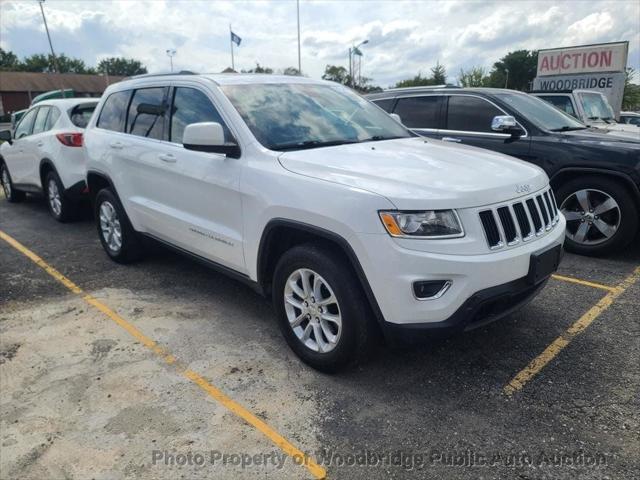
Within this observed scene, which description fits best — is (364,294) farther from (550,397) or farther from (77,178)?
(77,178)

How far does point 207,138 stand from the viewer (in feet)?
10.7

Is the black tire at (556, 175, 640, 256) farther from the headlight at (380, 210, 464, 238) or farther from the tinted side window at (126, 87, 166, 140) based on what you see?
the tinted side window at (126, 87, 166, 140)

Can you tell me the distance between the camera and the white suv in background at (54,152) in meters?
6.55

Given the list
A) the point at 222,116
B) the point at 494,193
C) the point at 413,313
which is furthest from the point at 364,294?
the point at 222,116

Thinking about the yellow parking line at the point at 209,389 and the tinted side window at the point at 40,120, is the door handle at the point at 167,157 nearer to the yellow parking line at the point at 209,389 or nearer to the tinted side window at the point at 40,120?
the yellow parking line at the point at 209,389

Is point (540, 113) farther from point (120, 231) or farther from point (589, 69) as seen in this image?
point (589, 69)

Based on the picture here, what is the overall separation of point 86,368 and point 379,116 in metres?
2.96

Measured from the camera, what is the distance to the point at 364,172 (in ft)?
9.38

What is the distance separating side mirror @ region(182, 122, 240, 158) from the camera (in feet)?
10.6

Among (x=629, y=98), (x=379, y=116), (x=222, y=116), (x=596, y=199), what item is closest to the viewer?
(x=222, y=116)

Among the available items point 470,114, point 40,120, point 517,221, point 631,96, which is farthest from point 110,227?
point 631,96

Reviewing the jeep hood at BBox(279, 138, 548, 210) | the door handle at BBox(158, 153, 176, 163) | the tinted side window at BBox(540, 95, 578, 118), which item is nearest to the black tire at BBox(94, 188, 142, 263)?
the door handle at BBox(158, 153, 176, 163)

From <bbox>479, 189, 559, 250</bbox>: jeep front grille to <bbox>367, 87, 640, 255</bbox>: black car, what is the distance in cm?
233

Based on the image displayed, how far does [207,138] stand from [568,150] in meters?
4.03
